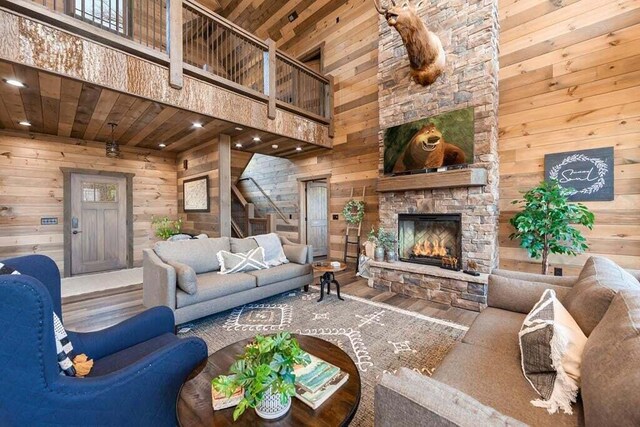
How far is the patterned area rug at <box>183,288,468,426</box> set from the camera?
87.2 inches

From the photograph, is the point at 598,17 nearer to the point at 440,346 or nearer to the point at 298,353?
the point at 440,346

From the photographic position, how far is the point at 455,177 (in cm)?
352

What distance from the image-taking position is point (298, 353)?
3.70ft

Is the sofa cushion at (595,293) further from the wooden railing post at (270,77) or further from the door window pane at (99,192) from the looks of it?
the door window pane at (99,192)

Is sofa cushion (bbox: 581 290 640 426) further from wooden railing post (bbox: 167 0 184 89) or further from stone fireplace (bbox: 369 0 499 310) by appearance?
wooden railing post (bbox: 167 0 184 89)

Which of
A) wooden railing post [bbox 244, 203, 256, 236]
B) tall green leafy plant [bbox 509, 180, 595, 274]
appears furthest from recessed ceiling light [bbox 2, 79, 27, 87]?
tall green leafy plant [bbox 509, 180, 595, 274]

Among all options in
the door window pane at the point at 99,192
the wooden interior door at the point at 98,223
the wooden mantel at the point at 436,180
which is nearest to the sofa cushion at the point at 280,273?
the wooden mantel at the point at 436,180

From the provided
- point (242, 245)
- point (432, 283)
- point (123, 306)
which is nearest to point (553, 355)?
point (432, 283)

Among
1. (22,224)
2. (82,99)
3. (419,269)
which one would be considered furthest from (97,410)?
(22,224)

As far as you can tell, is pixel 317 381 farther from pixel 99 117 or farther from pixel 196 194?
pixel 196 194

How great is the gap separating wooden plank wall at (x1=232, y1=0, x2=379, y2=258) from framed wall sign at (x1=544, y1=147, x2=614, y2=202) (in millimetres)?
2544

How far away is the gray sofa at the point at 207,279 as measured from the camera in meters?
2.74

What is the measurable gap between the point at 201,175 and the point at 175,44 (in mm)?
2528

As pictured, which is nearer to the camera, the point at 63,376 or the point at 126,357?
the point at 63,376
